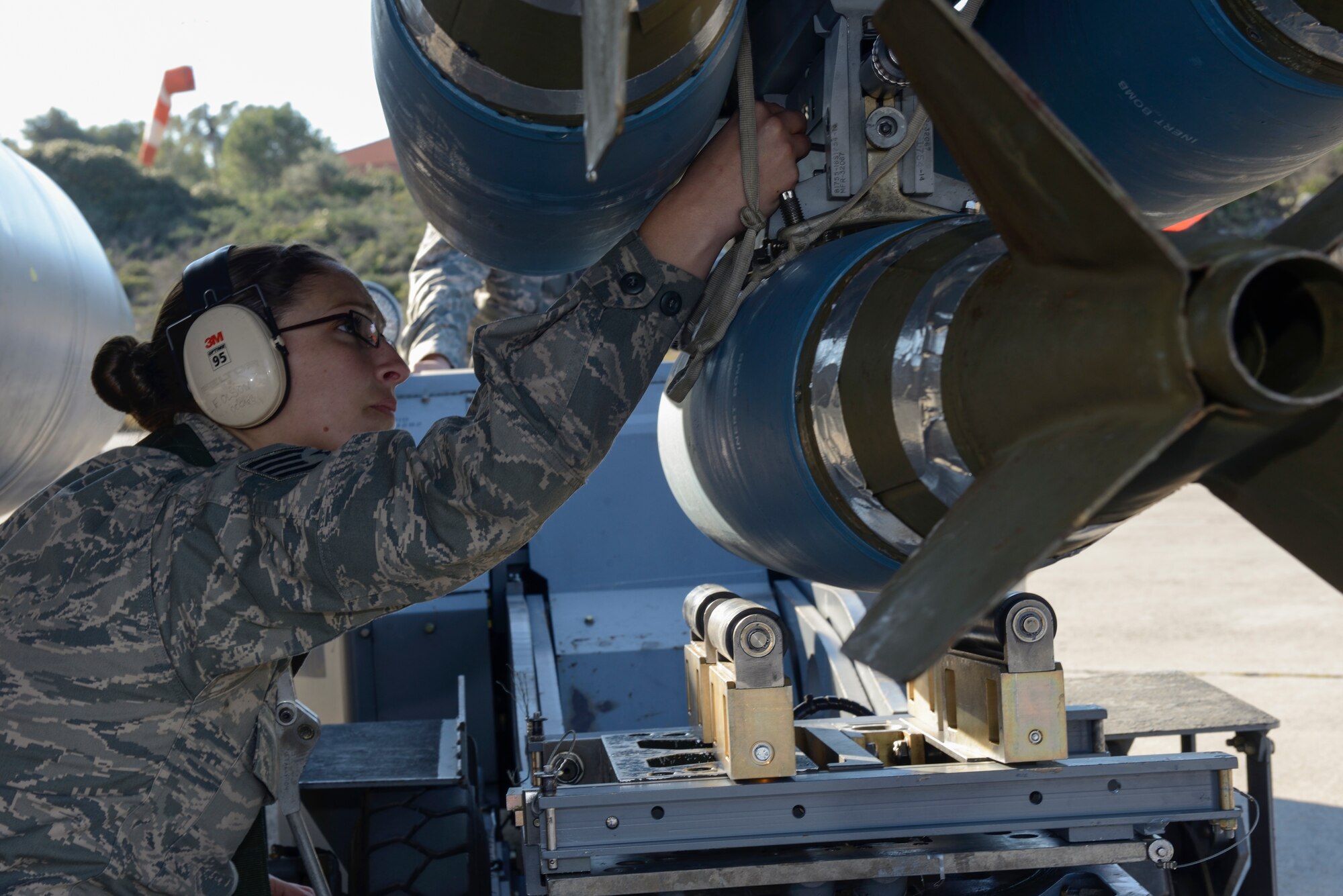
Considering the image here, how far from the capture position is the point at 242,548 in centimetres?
158

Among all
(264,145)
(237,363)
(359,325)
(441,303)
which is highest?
(264,145)

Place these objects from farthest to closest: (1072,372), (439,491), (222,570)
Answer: (222,570) → (439,491) → (1072,372)

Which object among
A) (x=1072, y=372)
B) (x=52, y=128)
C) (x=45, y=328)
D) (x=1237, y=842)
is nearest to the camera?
(x=1072, y=372)

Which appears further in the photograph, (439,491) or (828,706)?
(828,706)

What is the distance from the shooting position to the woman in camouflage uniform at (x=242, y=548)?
1.49 meters

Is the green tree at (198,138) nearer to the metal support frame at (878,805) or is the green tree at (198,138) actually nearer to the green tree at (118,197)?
the green tree at (118,197)

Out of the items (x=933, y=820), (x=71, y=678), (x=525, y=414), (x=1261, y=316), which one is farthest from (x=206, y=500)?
(x=1261, y=316)

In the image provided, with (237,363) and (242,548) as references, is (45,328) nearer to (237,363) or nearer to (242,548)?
(237,363)

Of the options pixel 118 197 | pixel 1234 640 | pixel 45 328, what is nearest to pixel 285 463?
pixel 45 328

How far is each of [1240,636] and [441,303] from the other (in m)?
4.37

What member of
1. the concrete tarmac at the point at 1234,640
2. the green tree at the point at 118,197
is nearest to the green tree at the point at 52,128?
the green tree at the point at 118,197

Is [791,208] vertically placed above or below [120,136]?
below

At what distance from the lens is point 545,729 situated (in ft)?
8.50

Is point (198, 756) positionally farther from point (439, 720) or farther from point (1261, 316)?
point (1261, 316)
